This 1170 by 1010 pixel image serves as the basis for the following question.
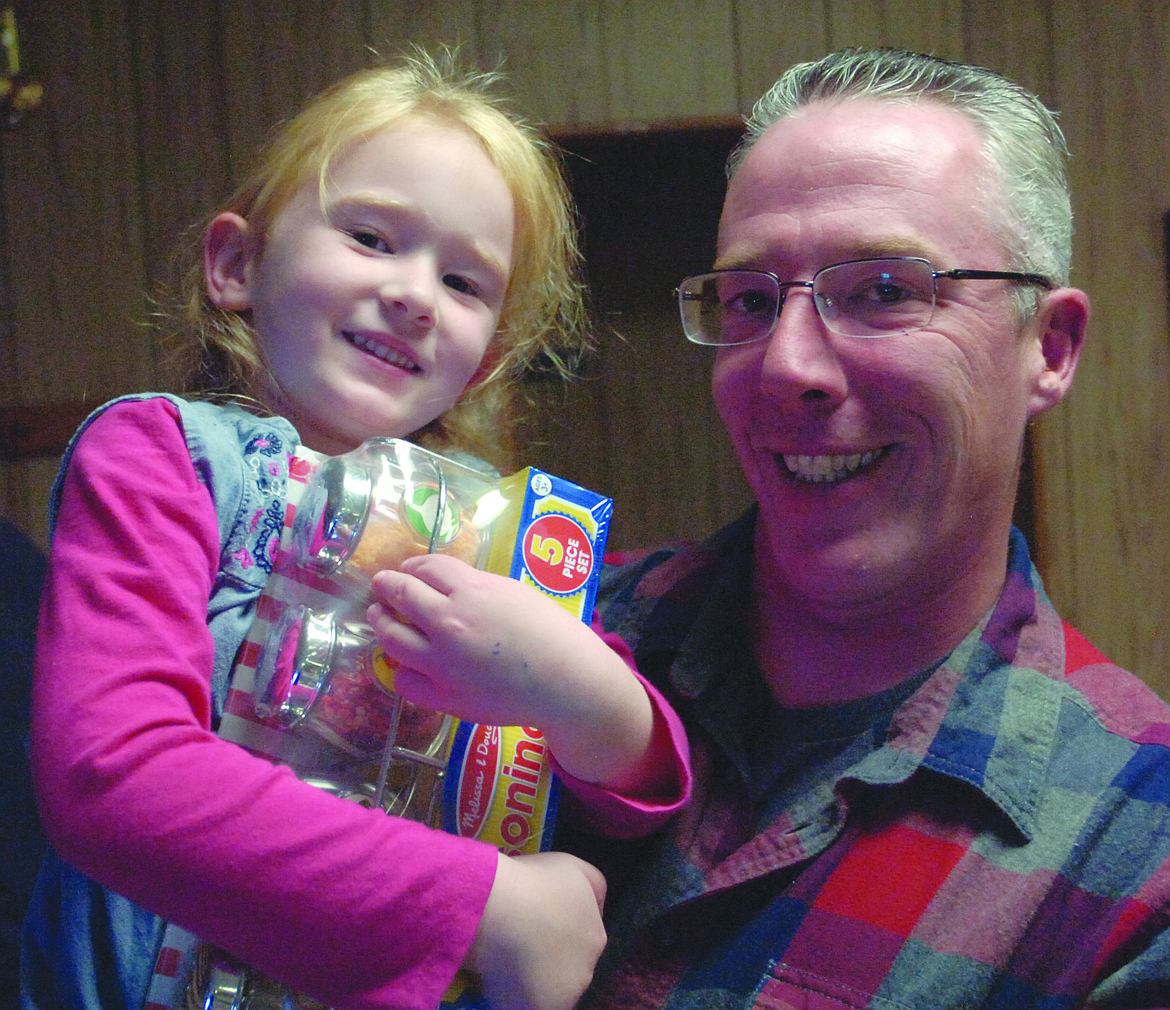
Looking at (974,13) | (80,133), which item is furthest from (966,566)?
(80,133)

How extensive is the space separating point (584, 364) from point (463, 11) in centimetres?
78

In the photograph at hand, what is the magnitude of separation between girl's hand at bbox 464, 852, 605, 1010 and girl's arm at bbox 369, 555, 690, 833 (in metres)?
0.11

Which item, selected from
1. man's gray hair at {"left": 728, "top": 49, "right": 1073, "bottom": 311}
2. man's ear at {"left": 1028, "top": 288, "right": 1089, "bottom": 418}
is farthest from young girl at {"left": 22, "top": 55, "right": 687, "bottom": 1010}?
man's ear at {"left": 1028, "top": 288, "right": 1089, "bottom": 418}

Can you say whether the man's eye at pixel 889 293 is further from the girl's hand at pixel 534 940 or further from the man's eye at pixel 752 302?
the girl's hand at pixel 534 940

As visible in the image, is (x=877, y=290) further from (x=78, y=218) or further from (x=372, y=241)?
(x=78, y=218)

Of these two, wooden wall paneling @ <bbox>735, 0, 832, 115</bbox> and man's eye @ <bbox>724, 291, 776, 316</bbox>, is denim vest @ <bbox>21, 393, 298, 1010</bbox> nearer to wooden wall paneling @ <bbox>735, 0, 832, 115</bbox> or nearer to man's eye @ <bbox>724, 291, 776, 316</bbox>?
man's eye @ <bbox>724, 291, 776, 316</bbox>

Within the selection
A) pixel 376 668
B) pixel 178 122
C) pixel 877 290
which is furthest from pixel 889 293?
pixel 178 122

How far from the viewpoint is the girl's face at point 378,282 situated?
106 cm

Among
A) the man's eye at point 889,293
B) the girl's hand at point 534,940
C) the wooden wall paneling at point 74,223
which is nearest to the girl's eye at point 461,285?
the man's eye at point 889,293

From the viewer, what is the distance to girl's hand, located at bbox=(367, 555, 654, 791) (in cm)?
81

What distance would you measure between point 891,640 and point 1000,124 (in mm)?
606

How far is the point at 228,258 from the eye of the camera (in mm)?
1204

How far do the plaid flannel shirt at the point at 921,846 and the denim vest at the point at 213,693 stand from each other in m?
0.44

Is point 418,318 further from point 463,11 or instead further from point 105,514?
point 463,11
